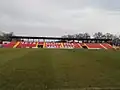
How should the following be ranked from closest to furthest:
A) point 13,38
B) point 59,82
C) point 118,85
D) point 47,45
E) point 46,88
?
point 46,88, point 118,85, point 59,82, point 47,45, point 13,38

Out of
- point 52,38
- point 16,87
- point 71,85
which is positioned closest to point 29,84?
point 16,87

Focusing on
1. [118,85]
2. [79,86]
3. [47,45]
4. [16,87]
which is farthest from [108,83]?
[47,45]

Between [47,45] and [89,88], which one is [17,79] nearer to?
[89,88]

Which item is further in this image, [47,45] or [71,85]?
[47,45]

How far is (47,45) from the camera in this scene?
3669 inches

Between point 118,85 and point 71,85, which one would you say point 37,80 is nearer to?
point 71,85

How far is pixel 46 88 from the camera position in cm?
1233

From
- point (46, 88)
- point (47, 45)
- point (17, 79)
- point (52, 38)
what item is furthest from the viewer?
point (52, 38)

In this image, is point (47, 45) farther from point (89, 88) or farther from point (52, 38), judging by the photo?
point (89, 88)

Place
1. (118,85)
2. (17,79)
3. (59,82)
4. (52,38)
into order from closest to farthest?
1. (118,85)
2. (59,82)
3. (17,79)
4. (52,38)

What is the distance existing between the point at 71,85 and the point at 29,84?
1813 millimetres

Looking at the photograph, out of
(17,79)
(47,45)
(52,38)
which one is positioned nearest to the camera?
(17,79)

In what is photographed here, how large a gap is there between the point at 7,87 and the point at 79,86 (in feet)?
9.88

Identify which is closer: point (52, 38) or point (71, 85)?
point (71, 85)
